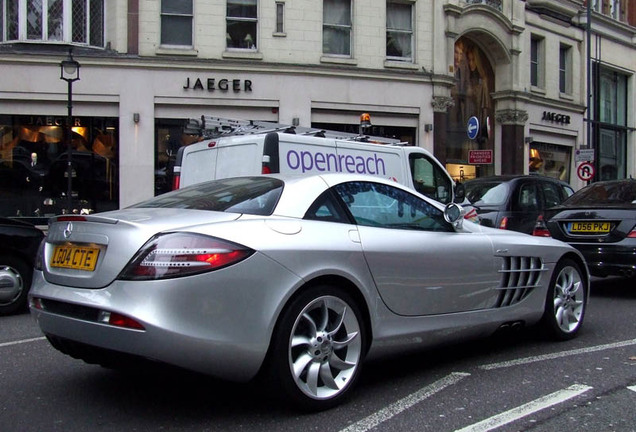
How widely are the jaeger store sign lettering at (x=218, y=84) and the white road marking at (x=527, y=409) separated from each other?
15682 millimetres

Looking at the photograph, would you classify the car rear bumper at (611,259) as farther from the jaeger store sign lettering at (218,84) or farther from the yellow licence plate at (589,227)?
the jaeger store sign lettering at (218,84)

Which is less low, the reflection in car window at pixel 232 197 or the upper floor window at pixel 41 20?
the upper floor window at pixel 41 20

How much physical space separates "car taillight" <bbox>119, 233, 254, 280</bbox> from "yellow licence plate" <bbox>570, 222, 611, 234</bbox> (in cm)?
613

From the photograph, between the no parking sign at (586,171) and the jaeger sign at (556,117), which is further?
the jaeger sign at (556,117)

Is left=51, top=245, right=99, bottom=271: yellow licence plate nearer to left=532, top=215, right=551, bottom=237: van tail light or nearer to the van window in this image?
left=532, top=215, right=551, bottom=237: van tail light

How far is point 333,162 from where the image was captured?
8641mm

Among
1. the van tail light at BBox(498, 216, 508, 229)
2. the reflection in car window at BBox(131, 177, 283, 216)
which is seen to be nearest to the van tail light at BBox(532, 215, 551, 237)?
the van tail light at BBox(498, 216, 508, 229)

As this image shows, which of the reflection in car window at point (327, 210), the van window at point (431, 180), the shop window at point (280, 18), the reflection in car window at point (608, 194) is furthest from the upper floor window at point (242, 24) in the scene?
the reflection in car window at point (327, 210)

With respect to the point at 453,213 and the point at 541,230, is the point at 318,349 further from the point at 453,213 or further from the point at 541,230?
the point at 541,230

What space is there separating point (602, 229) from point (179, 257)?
6431 mm

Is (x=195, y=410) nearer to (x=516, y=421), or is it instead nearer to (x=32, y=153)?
(x=516, y=421)

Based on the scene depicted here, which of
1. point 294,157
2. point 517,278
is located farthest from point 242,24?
point 517,278

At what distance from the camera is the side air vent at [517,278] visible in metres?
5.07

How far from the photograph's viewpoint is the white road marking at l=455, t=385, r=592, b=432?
141 inches
